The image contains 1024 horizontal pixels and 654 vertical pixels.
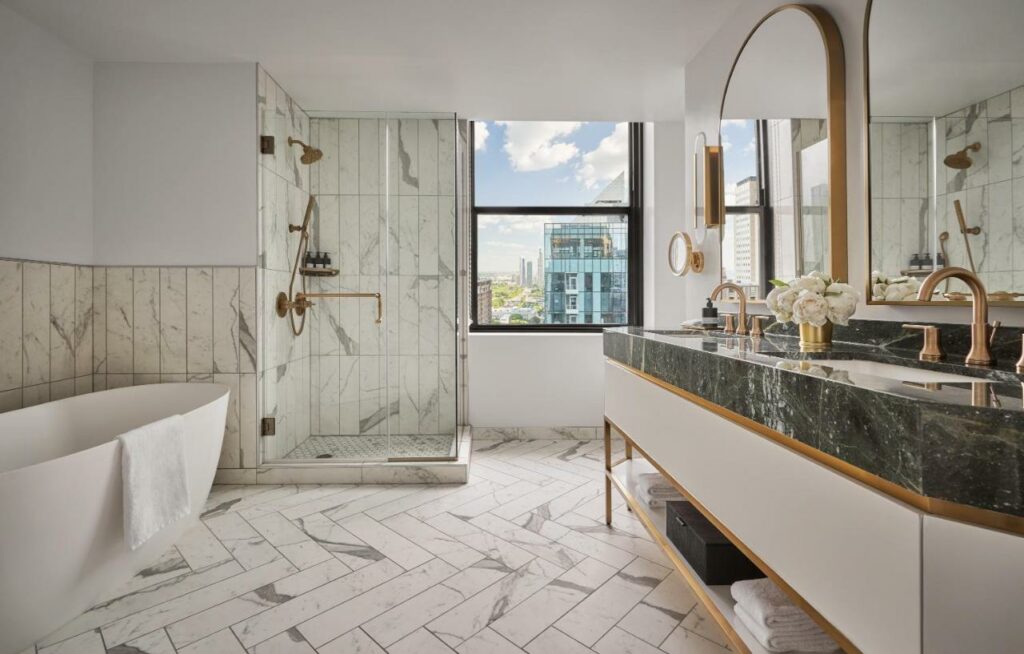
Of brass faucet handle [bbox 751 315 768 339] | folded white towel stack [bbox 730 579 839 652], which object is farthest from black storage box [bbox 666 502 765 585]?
brass faucet handle [bbox 751 315 768 339]

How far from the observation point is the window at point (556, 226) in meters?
3.90

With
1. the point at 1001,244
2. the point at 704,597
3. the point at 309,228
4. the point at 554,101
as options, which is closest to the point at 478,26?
the point at 554,101

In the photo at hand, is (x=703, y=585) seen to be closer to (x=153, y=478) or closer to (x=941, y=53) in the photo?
(x=941, y=53)

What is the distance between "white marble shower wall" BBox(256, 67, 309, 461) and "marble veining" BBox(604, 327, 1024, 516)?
2520 millimetres

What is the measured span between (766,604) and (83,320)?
11.0 feet

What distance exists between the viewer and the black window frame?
1.99 m

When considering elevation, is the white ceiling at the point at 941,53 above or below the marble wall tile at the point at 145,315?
above

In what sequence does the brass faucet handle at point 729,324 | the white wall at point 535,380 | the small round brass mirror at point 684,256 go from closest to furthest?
the brass faucet handle at point 729,324 → the small round brass mirror at point 684,256 → the white wall at point 535,380

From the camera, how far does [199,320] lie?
278 cm

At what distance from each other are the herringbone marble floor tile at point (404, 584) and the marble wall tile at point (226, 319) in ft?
2.41

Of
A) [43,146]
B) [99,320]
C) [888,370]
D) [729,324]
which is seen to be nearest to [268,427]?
[99,320]

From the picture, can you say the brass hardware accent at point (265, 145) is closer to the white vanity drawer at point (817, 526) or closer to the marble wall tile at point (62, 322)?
the marble wall tile at point (62, 322)

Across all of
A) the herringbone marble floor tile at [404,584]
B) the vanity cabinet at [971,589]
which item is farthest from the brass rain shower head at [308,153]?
the vanity cabinet at [971,589]

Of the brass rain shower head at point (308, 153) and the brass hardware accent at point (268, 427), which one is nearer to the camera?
the brass hardware accent at point (268, 427)
